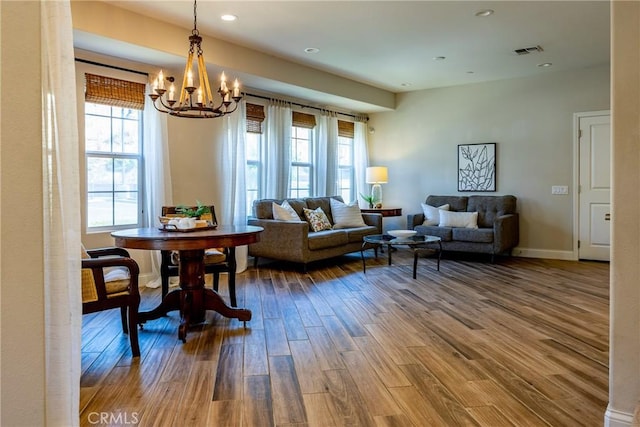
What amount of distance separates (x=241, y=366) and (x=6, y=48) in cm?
193

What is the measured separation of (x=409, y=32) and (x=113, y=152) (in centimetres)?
338

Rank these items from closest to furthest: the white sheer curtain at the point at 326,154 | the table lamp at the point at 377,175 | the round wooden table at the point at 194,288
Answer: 1. the round wooden table at the point at 194,288
2. the white sheer curtain at the point at 326,154
3. the table lamp at the point at 377,175

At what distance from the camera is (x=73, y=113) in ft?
4.93

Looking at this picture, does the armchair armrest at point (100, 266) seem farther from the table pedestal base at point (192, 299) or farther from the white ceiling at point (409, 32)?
the white ceiling at point (409, 32)

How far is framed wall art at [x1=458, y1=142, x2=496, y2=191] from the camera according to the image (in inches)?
264

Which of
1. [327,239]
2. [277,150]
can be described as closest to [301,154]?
[277,150]

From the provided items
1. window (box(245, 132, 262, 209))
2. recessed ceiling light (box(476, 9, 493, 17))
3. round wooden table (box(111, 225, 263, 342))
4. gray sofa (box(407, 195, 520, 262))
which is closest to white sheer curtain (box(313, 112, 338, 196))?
window (box(245, 132, 262, 209))

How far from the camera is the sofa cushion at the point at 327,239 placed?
5.34 meters

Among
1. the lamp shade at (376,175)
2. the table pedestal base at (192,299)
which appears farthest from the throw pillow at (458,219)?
the table pedestal base at (192,299)

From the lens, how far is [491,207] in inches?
252

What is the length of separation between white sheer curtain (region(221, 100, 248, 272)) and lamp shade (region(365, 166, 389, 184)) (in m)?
2.51

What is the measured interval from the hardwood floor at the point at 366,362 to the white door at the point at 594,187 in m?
1.98

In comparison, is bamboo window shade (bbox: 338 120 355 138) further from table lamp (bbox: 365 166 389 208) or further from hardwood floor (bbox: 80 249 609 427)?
hardwood floor (bbox: 80 249 609 427)

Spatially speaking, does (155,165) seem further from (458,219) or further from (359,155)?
(458,219)
